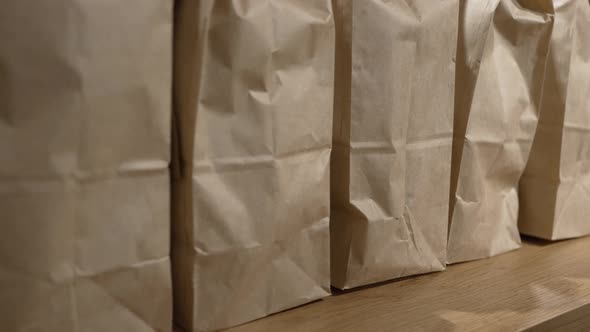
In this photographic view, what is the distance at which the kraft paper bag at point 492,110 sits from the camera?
771mm

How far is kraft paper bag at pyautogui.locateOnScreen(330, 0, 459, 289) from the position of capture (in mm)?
668

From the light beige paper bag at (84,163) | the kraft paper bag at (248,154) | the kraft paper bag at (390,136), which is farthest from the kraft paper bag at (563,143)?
the light beige paper bag at (84,163)

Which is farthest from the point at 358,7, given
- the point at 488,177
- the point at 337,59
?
the point at 488,177

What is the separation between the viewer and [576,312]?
0.72 meters

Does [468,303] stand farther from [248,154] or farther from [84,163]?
[84,163]

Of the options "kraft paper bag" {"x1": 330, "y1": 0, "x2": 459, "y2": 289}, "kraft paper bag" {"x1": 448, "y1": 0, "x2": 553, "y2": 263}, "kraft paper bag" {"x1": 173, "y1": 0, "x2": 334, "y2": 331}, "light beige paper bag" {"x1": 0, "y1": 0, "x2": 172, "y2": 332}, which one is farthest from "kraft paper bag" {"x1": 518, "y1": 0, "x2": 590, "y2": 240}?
"light beige paper bag" {"x1": 0, "y1": 0, "x2": 172, "y2": 332}

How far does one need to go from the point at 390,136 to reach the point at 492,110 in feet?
0.65

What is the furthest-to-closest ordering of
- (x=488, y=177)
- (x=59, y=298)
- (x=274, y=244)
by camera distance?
(x=488, y=177)
(x=274, y=244)
(x=59, y=298)

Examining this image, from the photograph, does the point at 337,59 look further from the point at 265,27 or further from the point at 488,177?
the point at 488,177

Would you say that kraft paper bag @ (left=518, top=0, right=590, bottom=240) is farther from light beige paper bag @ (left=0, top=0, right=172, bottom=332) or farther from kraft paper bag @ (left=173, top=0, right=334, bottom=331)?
light beige paper bag @ (left=0, top=0, right=172, bottom=332)

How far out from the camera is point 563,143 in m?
0.90

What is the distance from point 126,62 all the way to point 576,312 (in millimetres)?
594

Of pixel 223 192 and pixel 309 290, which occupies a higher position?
pixel 223 192

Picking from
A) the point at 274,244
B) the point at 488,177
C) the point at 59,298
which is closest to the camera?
the point at 59,298
